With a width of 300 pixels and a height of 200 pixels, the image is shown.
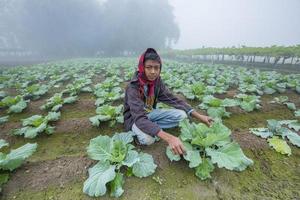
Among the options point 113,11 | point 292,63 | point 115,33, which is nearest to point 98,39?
point 115,33

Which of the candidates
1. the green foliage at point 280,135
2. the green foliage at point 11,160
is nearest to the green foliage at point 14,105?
the green foliage at point 11,160

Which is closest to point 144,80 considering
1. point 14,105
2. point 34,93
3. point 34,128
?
point 34,128

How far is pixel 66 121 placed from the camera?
4574 mm

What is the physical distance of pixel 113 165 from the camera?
2.61 metres

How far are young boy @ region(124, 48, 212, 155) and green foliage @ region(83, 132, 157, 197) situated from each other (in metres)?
0.33

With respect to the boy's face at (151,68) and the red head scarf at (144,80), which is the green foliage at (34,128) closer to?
the red head scarf at (144,80)

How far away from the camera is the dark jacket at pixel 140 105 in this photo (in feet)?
8.81

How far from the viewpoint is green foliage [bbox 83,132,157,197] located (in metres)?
2.36

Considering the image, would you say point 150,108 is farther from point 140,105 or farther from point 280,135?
point 280,135

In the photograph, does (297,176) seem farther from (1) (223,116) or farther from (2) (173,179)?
(1) (223,116)

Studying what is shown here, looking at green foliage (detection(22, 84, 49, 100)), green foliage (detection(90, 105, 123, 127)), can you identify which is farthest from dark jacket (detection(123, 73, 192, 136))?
green foliage (detection(22, 84, 49, 100))

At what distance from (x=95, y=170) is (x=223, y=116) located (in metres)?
3.07

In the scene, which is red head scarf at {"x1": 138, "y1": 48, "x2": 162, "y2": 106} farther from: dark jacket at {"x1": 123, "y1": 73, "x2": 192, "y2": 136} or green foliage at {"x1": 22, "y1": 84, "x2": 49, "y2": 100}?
green foliage at {"x1": 22, "y1": 84, "x2": 49, "y2": 100}

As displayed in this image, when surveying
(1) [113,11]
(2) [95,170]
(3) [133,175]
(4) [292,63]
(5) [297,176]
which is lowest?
(4) [292,63]
